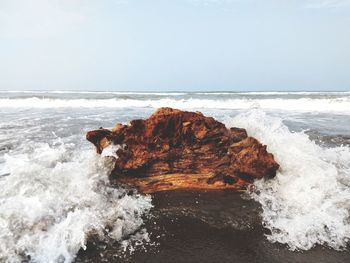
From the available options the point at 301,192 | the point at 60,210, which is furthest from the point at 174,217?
the point at 301,192

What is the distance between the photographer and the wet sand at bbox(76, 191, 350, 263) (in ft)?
10.7

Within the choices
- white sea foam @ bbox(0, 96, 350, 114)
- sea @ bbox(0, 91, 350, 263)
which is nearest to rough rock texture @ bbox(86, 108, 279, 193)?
sea @ bbox(0, 91, 350, 263)

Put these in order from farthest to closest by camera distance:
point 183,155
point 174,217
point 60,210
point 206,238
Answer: point 183,155 < point 174,217 < point 60,210 < point 206,238

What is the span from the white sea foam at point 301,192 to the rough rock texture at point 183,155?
1.02 feet

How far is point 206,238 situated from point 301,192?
148 centimetres

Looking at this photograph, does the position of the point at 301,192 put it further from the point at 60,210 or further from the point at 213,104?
the point at 213,104

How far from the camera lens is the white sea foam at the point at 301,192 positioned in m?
3.61

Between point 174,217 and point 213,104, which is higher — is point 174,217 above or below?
above

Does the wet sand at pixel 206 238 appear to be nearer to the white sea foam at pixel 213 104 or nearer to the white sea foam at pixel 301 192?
the white sea foam at pixel 301 192

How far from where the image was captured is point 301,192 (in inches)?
173

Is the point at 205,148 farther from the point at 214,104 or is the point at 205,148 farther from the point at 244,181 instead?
the point at 214,104

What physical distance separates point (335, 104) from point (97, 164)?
21.5m

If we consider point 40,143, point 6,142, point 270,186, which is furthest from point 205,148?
point 6,142

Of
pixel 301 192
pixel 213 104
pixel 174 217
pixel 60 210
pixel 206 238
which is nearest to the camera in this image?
pixel 206 238
